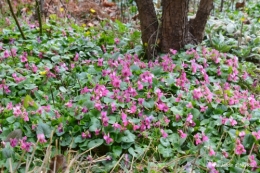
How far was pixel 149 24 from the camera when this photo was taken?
356 centimetres

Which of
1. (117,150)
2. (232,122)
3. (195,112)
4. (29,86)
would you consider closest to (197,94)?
(195,112)

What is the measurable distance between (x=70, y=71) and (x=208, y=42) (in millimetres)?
1670

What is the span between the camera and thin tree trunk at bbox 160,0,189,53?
3.40 m

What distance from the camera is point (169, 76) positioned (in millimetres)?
2920

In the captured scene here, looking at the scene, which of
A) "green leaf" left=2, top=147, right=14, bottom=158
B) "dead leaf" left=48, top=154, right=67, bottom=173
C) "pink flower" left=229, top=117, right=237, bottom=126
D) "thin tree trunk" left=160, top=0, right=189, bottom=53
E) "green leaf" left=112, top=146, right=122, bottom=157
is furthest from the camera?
"thin tree trunk" left=160, top=0, right=189, bottom=53

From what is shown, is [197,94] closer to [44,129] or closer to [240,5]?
[44,129]

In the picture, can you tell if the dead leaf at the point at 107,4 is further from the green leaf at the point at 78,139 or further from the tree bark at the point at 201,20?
the green leaf at the point at 78,139

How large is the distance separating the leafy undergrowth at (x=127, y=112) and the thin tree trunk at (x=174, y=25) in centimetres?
16

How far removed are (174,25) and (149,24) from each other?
25 centimetres

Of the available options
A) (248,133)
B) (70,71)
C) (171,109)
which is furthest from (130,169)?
(70,71)

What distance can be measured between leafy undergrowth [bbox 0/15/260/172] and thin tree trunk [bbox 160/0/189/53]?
0.16 meters

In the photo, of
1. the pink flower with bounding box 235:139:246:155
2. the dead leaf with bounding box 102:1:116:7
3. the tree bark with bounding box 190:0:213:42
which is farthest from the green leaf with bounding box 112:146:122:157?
the dead leaf with bounding box 102:1:116:7

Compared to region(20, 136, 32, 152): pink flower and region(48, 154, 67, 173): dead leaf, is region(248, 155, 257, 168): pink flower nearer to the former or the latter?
region(48, 154, 67, 173): dead leaf

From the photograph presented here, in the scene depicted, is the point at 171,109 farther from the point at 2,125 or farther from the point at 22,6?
the point at 22,6
